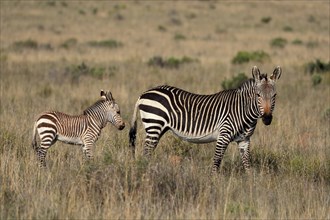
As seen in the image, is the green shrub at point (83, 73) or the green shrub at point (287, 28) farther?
the green shrub at point (287, 28)

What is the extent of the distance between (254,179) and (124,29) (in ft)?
107

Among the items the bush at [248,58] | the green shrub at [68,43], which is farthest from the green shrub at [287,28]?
the bush at [248,58]

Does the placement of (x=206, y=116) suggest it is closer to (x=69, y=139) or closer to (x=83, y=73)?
(x=69, y=139)

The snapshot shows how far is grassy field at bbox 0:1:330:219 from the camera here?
21.6 feet

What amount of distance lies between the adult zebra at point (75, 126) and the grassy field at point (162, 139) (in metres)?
0.23

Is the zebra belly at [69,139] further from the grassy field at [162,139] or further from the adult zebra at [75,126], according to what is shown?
the grassy field at [162,139]

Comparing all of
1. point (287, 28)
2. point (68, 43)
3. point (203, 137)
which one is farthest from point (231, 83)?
point (287, 28)

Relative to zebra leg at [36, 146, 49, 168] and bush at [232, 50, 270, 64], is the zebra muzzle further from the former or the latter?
bush at [232, 50, 270, 64]

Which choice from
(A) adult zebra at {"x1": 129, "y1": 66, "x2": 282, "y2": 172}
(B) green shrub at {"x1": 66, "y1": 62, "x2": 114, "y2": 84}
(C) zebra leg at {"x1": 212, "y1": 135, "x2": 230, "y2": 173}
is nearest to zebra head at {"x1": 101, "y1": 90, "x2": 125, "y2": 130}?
(A) adult zebra at {"x1": 129, "y1": 66, "x2": 282, "y2": 172}

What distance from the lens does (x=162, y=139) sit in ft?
33.9

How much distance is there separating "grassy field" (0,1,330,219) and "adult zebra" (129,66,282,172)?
373mm

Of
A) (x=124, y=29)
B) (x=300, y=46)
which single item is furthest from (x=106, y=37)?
(x=300, y=46)

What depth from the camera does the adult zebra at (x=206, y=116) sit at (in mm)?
8406

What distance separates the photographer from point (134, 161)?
7.32 metres
